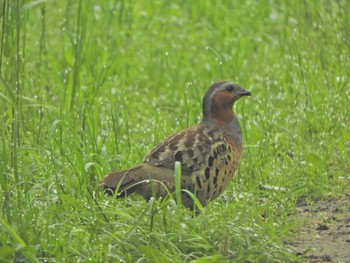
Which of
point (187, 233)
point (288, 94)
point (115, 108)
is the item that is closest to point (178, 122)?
point (115, 108)

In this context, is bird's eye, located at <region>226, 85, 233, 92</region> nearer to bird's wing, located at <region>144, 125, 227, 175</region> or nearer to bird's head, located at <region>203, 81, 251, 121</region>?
bird's head, located at <region>203, 81, 251, 121</region>

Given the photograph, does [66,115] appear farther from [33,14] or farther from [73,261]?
[33,14]

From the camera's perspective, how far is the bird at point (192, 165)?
7.38m

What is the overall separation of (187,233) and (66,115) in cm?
278

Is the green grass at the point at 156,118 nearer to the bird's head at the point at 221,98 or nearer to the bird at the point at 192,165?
the bird at the point at 192,165

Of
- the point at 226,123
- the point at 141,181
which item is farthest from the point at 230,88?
the point at 141,181

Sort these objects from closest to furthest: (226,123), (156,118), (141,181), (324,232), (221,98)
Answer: (141,181) < (324,232) < (226,123) < (221,98) < (156,118)

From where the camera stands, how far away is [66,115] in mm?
9219

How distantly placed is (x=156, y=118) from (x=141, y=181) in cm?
236

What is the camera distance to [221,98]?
840 centimetres

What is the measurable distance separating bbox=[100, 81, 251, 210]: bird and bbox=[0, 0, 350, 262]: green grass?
13cm

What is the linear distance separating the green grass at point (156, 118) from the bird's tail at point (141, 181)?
11cm

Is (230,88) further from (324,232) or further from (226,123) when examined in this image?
(324,232)

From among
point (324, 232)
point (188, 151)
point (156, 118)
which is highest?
point (188, 151)
